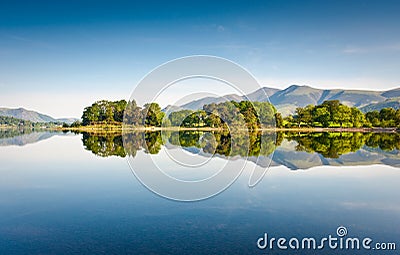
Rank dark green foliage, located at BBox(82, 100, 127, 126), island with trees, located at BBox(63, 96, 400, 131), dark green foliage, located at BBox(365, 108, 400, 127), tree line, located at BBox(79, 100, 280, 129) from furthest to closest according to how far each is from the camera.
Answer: dark green foliage, located at BBox(82, 100, 127, 126)
dark green foliage, located at BBox(365, 108, 400, 127)
island with trees, located at BBox(63, 96, 400, 131)
tree line, located at BBox(79, 100, 280, 129)

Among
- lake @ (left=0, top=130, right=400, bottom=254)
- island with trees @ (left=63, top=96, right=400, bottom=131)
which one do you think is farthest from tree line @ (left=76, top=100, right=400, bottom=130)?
lake @ (left=0, top=130, right=400, bottom=254)

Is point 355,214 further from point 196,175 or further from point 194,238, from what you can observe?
point 196,175

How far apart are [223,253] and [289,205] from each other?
5067 millimetres

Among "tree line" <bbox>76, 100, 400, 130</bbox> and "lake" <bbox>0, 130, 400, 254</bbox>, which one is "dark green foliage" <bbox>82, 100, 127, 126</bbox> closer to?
"tree line" <bbox>76, 100, 400, 130</bbox>

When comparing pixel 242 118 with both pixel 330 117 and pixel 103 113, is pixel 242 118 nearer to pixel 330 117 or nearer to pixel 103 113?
pixel 330 117

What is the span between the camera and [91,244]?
313 inches

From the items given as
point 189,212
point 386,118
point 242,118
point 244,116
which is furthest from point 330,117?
point 189,212

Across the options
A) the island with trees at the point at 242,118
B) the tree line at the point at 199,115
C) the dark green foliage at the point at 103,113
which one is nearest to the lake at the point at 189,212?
the tree line at the point at 199,115

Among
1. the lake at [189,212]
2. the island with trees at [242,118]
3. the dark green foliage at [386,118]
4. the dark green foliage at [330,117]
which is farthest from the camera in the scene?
the dark green foliage at [330,117]

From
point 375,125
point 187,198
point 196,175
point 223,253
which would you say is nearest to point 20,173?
point 196,175

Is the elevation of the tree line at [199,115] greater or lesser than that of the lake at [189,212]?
greater

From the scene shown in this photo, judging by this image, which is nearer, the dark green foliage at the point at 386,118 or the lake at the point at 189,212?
the lake at the point at 189,212

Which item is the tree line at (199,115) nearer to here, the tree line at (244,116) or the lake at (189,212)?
the tree line at (244,116)

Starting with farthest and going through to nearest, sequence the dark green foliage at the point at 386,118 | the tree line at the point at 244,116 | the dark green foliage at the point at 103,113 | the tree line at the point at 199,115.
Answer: the dark green foliage at the point at 103,113
the dark green foliage at the point at 386,118
the tree line at the point at 244,116
the tree line at the point at 199,115
